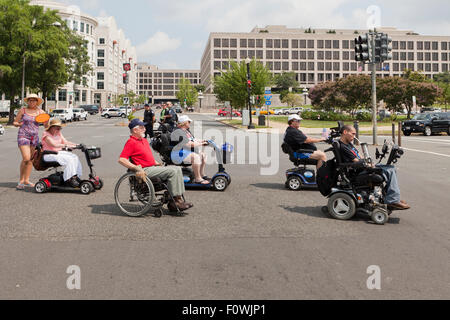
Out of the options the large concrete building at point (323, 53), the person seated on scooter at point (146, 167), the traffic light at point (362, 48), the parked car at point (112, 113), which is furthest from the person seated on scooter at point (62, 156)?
the large concrete building at point (323, 53)

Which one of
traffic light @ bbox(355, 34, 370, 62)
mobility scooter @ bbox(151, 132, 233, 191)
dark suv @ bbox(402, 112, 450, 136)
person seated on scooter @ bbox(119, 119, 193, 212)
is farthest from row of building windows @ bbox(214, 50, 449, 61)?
person seated on scooter @ bbox(119, 119, 193, 212)

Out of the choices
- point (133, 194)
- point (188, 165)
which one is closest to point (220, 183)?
point (188, 165)

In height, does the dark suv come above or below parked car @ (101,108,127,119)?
below

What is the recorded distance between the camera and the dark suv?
28.3m

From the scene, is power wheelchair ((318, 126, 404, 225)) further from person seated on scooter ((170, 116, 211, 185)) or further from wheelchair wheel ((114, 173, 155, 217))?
person seated on scooter ((170, 116, 211, 185))

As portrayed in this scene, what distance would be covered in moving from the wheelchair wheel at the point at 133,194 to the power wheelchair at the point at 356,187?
8.27ft

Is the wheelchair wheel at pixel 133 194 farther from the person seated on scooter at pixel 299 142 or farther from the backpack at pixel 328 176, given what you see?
the person seated on scooter at pixel 299 142

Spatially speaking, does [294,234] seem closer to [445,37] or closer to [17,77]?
[17,77]

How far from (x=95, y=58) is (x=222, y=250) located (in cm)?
11509

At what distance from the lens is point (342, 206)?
6621mm

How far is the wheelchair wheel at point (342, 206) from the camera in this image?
21.4ft

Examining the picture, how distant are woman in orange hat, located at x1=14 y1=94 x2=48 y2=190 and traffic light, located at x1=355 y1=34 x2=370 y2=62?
13272 millimetres

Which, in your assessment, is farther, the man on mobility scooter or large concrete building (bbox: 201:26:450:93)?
large concrete building (bbox: 201:26:450:93)

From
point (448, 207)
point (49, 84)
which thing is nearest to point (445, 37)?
point (49, 84)
